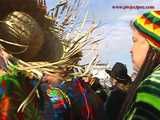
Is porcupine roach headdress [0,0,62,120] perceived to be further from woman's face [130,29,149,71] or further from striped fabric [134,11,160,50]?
striped fabric [134,11,160,50]

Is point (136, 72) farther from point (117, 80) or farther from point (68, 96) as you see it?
point (117, 80)

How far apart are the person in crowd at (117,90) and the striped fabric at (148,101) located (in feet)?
6.94

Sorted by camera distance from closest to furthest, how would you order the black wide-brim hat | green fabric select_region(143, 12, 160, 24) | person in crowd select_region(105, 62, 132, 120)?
green fabric select_region(143, 12, 160, 24) < person in crowd select_region(105, 62, 132, 120) < the black wide-brim hat

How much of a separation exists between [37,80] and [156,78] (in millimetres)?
564

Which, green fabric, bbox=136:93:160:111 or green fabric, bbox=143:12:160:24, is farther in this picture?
green fabric, bbox=143:12:160:24

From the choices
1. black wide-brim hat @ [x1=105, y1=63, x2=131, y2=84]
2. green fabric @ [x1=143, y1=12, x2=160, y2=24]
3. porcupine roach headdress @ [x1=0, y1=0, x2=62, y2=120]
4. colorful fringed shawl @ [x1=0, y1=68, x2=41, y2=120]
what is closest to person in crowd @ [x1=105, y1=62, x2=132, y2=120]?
black wide-brim hat @ [x1=105, y1=63, x2=131, y2=84]

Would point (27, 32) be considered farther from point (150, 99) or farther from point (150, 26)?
point (150, 26)

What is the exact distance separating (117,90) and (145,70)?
3.24 m

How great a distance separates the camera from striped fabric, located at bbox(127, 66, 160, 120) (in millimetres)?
2840

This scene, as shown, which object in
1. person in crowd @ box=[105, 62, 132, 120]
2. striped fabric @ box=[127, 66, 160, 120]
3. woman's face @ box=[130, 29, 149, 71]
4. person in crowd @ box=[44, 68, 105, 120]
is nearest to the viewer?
striped fabric @ box=[127, 66, 160, 120]

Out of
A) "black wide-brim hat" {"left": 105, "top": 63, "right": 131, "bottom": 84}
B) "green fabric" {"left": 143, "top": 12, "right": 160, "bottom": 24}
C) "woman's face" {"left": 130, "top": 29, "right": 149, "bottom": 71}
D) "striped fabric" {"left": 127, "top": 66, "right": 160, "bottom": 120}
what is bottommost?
"black wide-brim hat" {"left": 105, "top": 63, "right": 131, "bottom": 84}

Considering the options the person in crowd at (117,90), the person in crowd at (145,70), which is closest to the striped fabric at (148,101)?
the person in crowd at (145,70)

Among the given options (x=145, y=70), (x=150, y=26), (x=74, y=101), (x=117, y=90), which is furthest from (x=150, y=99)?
(x=117, y=90)

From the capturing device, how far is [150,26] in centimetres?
327
